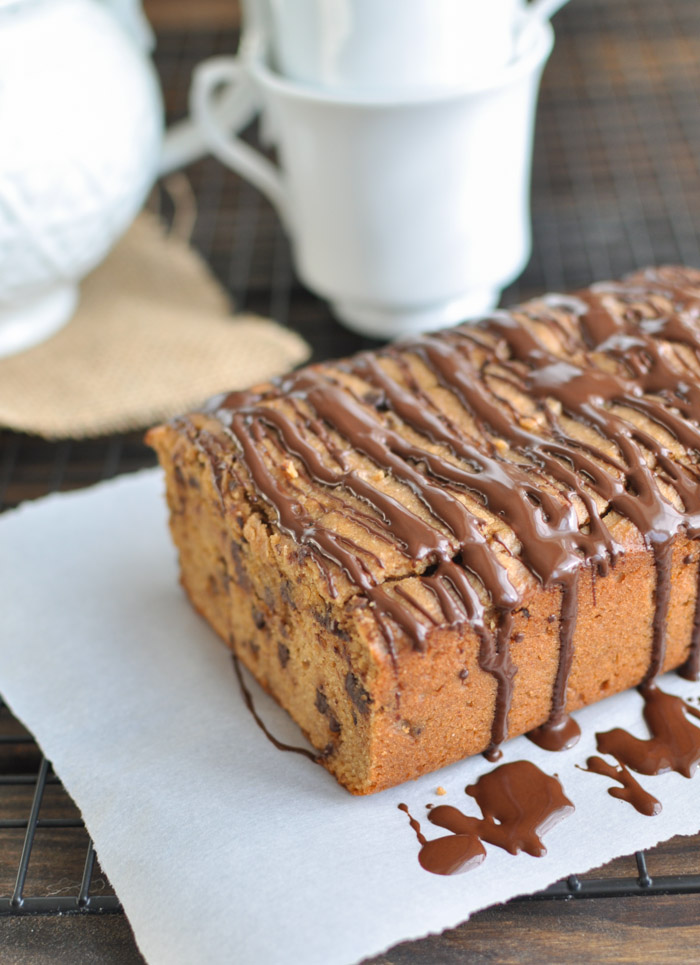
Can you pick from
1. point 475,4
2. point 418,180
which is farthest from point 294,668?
point 475,4

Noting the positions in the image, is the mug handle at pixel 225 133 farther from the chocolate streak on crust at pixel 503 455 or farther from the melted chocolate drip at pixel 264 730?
the melted chocolate drip at pixel 264 730

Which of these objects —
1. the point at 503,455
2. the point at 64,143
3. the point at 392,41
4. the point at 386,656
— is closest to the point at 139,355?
the point at 64,143

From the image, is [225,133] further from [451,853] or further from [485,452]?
[451,853]

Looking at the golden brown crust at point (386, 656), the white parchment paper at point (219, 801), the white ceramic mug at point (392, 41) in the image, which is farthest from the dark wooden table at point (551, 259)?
the white ceramic mug at point (392, 41)

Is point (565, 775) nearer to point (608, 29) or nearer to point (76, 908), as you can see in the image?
point (76, 908)

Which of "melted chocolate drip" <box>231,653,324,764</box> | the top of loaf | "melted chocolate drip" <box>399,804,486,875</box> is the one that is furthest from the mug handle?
"melted chocolate drip" <box>399,804,486,875</box>

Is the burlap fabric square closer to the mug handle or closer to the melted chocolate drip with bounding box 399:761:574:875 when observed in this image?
the mug handle
